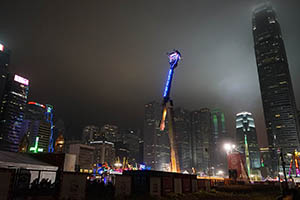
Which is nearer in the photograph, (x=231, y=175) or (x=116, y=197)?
(x=116, y=197)

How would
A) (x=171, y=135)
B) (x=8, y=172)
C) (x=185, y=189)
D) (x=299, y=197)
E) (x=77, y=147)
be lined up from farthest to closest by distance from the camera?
(x=77, y=147), (x=171, y=135), (x=185, y=189), (x=299, y=197), (x=8, y=172)

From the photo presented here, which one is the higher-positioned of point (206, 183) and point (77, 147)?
point (77, 147)

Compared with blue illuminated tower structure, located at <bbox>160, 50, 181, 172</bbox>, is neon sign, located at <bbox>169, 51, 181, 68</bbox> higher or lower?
higher

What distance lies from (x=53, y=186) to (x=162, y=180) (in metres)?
11.1

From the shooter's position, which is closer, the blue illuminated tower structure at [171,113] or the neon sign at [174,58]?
the blue illuminated tower structure at [171,113]

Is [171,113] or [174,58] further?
[174,58]

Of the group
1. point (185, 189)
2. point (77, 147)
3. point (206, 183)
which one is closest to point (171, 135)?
point (206, 183)

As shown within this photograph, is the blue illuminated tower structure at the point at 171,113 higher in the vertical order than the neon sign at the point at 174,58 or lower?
lower

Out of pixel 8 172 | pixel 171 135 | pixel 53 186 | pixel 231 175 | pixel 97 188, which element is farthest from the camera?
pixel 171 135

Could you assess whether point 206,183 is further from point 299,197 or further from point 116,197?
point 116,197

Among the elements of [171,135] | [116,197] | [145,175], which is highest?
[171,135]

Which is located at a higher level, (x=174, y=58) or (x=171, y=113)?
(x=174, y=58)

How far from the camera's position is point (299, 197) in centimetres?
2288

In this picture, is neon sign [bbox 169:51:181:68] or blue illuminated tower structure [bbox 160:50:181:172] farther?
neon sign [bbox 169:51:181:68]
